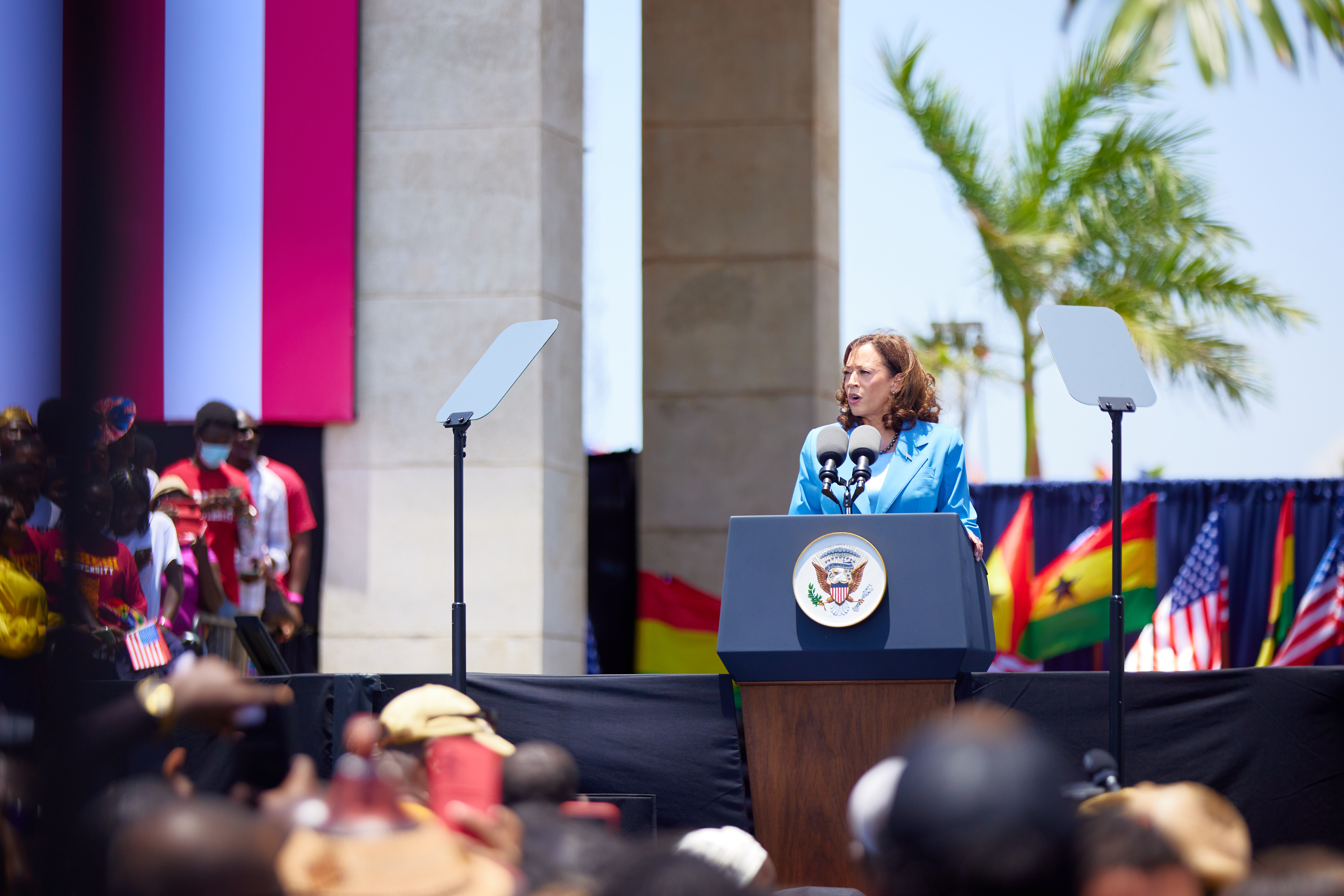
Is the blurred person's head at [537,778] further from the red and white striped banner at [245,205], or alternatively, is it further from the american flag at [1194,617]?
the american flag at [1194,617]

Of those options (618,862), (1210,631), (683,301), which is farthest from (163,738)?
(1210,631)

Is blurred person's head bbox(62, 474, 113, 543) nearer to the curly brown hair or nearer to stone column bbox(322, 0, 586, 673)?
the curly brown hair

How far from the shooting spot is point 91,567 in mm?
3213

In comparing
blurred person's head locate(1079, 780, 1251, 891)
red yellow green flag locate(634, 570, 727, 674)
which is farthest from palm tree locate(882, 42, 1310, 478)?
blurred person's head locate(1079, 780, 1251, 891)

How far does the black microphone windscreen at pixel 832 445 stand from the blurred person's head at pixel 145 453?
208 cm

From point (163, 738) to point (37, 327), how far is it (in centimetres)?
69

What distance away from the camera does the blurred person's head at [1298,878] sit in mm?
1832

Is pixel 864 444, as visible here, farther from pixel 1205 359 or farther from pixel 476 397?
pixel 1205 359

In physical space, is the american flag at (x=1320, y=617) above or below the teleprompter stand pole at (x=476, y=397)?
below

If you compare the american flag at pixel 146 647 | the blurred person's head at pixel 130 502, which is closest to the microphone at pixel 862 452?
the blurred person's head at pixel 130 502

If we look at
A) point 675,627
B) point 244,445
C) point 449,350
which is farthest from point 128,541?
point 675,627

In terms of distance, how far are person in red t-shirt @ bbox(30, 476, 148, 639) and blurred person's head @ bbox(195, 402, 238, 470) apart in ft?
7.50

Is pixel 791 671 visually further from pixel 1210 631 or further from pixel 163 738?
pixel 1210 631

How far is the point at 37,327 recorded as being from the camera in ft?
7.49
